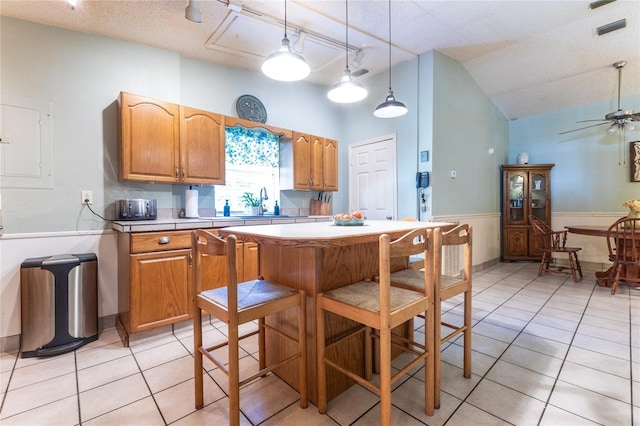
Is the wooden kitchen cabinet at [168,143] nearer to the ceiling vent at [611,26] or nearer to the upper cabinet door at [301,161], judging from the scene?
the upper cabinet door at [301,161]

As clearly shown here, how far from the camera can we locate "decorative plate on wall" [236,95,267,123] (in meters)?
3.59

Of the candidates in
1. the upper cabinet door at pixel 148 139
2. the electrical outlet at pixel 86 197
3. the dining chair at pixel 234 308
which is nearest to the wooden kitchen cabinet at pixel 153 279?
the electrical outlet at pixel 86 197

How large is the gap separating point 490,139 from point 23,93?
622 centimetres

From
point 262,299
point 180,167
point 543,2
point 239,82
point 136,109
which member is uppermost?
point 543,2

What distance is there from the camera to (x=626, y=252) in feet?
11.9

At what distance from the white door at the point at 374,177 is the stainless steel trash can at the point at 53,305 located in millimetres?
3513

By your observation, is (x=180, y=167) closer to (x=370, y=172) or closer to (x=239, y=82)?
(x=239, y=82)

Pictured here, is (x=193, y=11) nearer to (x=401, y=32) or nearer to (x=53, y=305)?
(x=401, y=32)

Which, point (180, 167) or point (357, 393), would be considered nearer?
point (357, 393)

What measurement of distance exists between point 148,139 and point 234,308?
214 cm

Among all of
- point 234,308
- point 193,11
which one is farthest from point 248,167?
point 234,308

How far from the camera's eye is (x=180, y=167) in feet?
9.32

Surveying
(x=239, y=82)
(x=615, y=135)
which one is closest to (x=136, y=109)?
(x=239, y=82)

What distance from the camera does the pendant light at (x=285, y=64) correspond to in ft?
6.00
